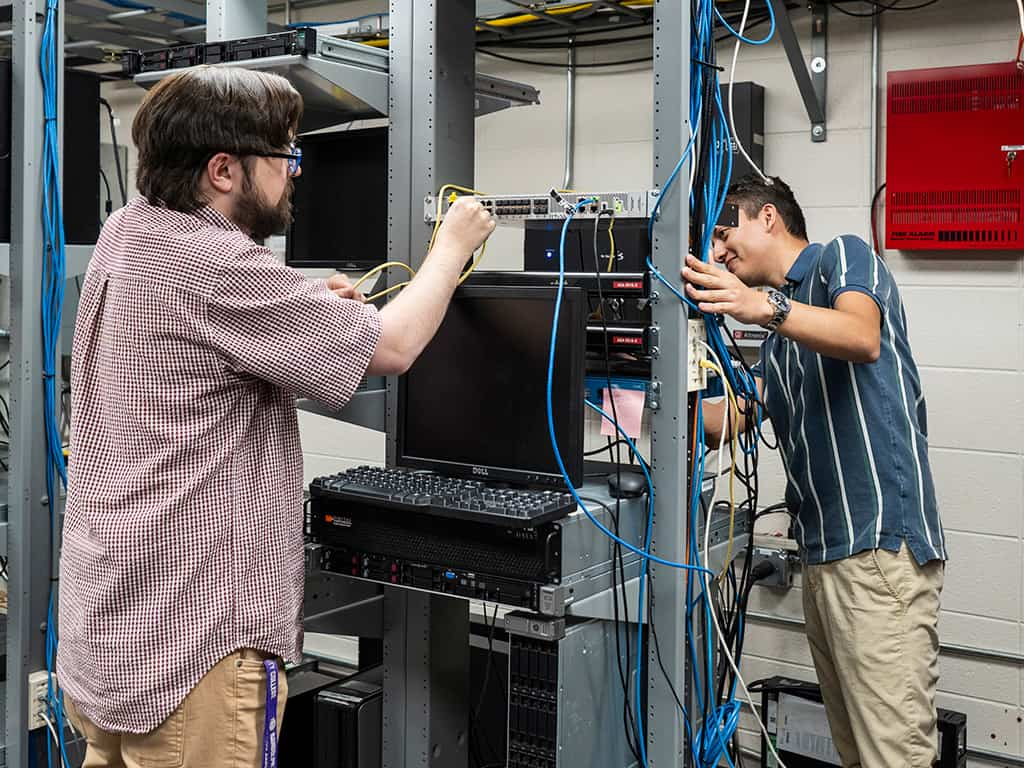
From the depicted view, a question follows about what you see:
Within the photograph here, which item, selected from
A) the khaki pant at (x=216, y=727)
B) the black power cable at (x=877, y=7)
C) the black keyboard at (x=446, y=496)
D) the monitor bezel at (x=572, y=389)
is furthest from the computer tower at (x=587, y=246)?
the black power cable at (x=877, y=7)

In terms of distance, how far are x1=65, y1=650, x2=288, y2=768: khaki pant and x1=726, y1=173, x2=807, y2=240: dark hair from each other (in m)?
1.51

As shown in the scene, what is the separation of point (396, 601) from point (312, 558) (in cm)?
24

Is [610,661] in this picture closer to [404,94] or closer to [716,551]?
[716,551]

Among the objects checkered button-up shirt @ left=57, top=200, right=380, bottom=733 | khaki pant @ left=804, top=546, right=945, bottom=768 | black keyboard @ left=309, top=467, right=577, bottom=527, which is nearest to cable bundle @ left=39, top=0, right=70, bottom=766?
black keyboard @ left=309, top=467, right=577, bottom=527

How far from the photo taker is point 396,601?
2.32 metres

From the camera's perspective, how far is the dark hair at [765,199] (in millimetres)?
2506

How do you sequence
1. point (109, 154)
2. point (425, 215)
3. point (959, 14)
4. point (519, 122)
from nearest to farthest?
1. point (425, 215)
2. point (959, 14)
3. point (519, 122)
4. point (109, 154)

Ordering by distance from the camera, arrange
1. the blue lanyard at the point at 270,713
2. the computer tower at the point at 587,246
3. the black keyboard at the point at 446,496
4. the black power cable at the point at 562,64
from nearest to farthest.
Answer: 1. the blue lanyard at the point at 270,713
2. the black keyboard at the point at 446,496
3. the computer tower at the point at 587,246
4. the black power cable at the point at 562,64

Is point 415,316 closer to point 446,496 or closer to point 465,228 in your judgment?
point 465,228

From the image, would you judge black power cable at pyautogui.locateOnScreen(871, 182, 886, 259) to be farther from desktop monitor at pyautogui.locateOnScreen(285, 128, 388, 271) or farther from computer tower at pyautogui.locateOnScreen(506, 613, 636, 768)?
computer tower at pyautogui.locateOnScreen(506, 613, 636, 768)

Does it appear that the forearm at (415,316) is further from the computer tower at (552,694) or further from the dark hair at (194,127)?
the computer tower at (552,694)

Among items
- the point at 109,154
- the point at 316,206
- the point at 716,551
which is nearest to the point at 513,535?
the point at 716,551

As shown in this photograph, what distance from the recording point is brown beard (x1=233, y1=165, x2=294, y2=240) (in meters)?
1.66

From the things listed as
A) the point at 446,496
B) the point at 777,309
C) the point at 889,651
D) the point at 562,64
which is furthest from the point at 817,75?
the point at 446,496
